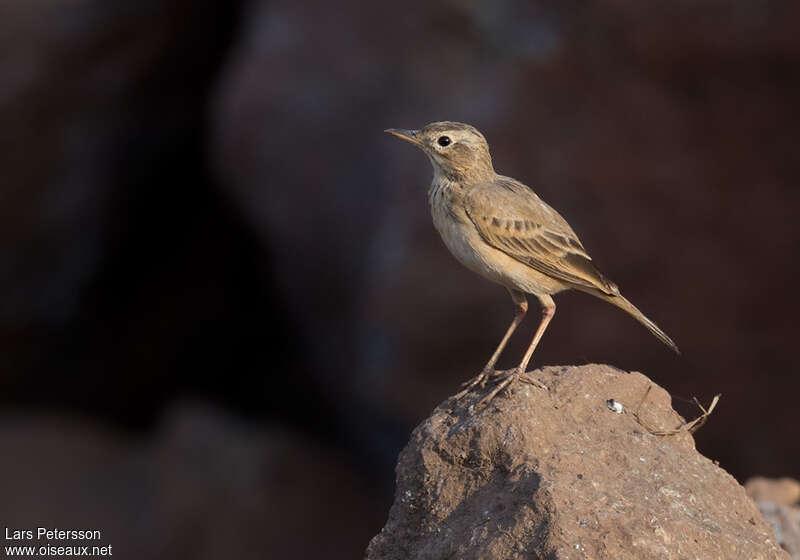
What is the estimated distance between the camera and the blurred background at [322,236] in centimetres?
1115

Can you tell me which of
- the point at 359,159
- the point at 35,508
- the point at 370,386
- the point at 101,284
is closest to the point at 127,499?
the point at 35,508

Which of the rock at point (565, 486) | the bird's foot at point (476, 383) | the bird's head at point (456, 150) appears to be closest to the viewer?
the rock at point (565, 486)

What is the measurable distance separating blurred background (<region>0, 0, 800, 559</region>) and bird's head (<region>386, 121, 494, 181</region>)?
195 inches

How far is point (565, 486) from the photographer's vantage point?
4.58 m

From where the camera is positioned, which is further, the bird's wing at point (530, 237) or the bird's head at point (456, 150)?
the bird's head at point (456, 150)

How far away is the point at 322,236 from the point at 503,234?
7286 mm

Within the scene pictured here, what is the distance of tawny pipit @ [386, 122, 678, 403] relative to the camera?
597 centimetres

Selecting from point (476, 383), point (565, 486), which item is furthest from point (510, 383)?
point (565, 486)

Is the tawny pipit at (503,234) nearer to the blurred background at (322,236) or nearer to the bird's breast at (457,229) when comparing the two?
the bird's breast at (457,229)

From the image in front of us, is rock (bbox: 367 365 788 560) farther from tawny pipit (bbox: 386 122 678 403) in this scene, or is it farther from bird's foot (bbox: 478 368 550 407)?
tawny pipit (bbox: 386 122 678 403)

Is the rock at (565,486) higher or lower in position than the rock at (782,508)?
higher

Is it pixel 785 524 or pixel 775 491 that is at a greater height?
pixel 785 524

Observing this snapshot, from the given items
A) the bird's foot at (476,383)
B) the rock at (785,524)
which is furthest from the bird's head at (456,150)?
the rock at (785,524)

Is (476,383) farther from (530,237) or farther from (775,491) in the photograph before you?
(775,491)
